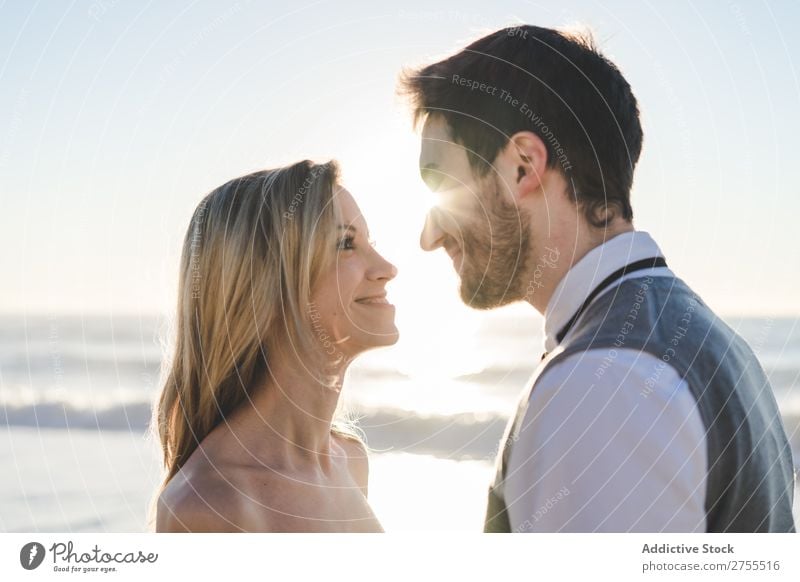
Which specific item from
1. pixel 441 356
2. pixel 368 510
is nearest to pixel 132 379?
pixel 441 356

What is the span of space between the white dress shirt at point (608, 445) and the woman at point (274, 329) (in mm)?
1541

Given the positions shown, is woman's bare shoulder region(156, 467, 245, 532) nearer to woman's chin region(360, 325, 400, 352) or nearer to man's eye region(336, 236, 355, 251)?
woman's chin region(360, 325, 400, 352)

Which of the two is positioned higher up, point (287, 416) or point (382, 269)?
point (382, 269)

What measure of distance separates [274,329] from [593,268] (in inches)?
63.8

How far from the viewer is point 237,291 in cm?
366

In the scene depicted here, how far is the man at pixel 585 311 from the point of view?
213 centimetres

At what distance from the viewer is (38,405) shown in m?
10.1

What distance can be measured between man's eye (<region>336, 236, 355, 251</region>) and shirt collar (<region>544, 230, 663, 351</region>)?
1334 mm

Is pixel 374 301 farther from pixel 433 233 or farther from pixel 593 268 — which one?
pixel 593 268

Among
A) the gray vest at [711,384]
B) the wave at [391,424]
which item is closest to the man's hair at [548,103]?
the gray vest at [711,384]

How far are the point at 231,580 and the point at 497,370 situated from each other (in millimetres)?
8999

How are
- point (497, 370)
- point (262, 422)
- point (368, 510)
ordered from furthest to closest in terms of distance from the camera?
point (497, 370), point (368, 510), point (262, 422)

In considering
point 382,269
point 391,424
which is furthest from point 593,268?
point 391,424

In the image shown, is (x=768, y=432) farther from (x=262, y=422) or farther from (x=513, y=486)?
(x=262, y=422)
